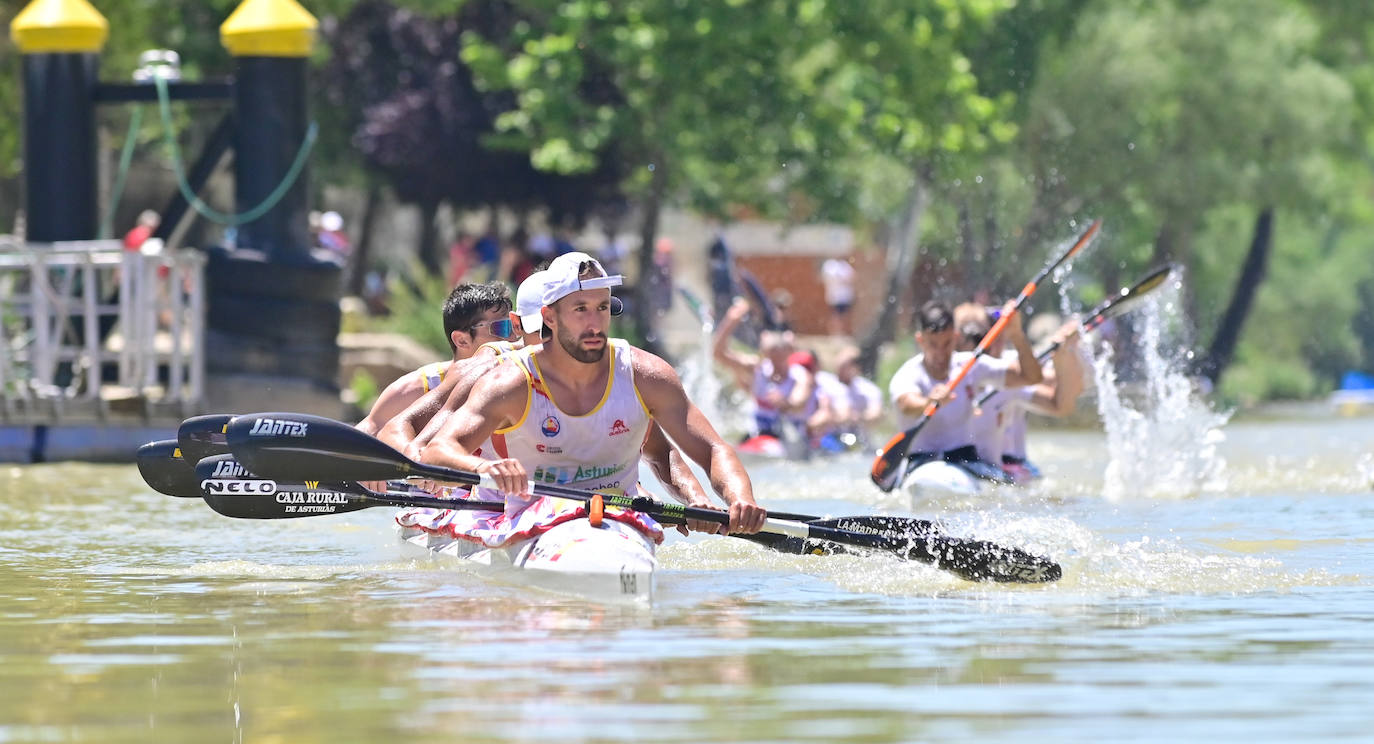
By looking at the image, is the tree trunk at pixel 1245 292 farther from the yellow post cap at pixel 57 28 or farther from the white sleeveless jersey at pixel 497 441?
the white sleeveless jersey at pixel 497 441

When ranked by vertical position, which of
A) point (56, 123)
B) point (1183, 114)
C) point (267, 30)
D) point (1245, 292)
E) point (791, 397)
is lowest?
point (791, 397)

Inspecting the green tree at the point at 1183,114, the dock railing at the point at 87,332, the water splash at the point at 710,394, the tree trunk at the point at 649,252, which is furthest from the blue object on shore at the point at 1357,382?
the dock railing at the point at 87,332

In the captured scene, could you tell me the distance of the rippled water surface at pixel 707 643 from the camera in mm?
6227

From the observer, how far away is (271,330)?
63.7ft

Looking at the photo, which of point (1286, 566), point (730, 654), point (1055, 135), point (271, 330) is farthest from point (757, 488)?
point (1055, 135)

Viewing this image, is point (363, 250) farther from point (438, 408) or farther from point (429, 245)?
point (438, 408)

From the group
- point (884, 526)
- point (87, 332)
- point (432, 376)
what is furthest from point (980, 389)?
point (87, 332)

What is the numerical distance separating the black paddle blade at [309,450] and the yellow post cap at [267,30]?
9.90 meters

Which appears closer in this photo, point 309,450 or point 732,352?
point 309,450

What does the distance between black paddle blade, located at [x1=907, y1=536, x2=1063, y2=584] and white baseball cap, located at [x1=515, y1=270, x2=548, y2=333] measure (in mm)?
1834

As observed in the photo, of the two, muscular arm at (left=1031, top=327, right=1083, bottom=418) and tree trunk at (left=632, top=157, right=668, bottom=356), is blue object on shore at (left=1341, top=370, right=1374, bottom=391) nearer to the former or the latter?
tree trunk at (left=632, top=157, right=668, bottom=356)

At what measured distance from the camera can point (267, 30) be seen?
19234mm

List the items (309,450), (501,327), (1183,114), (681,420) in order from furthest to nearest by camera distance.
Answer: (1183,114) → (501,327) → (309,450) → (681,420)

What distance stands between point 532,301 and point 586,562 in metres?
1.08
